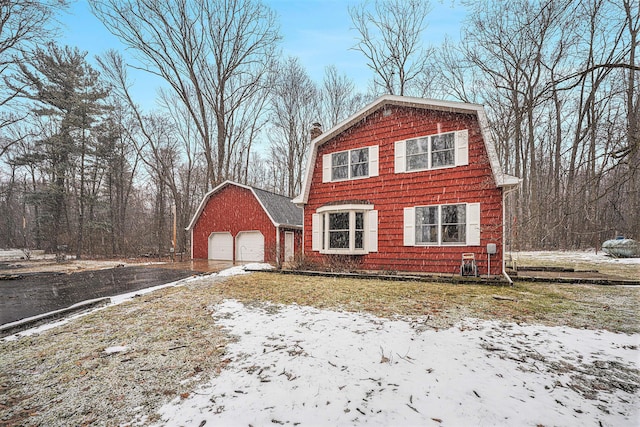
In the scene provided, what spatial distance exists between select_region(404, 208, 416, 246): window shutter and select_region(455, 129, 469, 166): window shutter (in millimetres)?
2069

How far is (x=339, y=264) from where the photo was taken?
32.6ft

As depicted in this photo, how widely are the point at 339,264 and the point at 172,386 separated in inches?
298

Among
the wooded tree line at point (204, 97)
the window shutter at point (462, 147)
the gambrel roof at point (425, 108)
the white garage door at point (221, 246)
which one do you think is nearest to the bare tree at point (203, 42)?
the wooded tree line at point (204, 97)

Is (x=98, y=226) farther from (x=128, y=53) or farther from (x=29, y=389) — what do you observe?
(x=29, y=389)

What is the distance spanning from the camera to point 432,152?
9312 mm

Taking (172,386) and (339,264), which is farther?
(339,264)

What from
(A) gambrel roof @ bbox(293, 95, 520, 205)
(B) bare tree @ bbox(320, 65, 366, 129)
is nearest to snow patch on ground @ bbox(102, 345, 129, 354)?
(A) gambrel roof @ bbox(293, 95, 520, 205)

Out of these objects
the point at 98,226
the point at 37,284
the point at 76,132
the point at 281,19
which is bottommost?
the point at 37,284

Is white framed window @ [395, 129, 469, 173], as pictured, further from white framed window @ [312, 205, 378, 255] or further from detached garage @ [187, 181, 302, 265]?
detached garage @ [187, 181, 302, 265]

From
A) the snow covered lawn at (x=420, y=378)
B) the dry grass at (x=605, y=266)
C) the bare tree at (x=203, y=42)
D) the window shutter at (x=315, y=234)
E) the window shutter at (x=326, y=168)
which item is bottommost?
the dry grass at (x=605, y=266)

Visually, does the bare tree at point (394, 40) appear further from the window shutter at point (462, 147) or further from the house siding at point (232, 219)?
the house siding at point (232, 219)

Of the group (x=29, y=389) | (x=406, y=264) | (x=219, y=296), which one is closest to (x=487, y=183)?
(x=406, y=264)

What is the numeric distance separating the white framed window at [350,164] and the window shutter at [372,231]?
57.6 inches

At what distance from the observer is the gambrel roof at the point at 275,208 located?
574 inches
